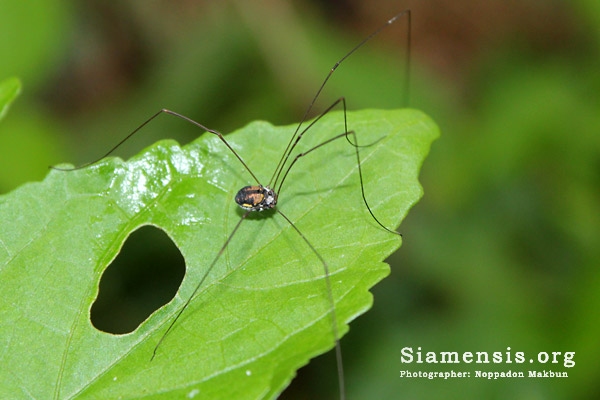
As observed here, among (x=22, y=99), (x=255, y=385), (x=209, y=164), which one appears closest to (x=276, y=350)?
(x=255, y=385)

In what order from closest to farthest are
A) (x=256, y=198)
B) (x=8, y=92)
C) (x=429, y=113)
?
1. (x=8, y=92)
2. (x=256, y=198)
3. (x=429, y=113)

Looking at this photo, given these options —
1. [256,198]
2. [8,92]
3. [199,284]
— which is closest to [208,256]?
[199,284]

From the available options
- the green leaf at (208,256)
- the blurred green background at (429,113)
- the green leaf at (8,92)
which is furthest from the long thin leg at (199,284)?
the blurred green background at (429,113)

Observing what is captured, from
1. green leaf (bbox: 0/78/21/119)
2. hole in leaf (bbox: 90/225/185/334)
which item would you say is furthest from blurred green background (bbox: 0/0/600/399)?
green leaf (bbox: 0/78/21/119)

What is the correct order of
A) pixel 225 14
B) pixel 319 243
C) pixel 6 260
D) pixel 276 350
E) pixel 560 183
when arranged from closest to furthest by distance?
1. pixel 276 350
2. pixel 6 260
3. pixel 319 243
4. pixel 560 183
5. pixel 225 14

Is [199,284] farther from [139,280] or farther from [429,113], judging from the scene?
[429,113]

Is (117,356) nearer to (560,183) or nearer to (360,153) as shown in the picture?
(360,153)

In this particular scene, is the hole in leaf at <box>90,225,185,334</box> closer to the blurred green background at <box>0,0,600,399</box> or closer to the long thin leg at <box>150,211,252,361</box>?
the long thin leg at <box>150,211,252,361</box>
